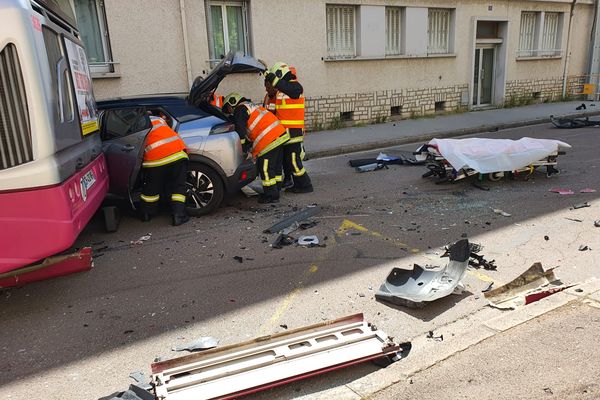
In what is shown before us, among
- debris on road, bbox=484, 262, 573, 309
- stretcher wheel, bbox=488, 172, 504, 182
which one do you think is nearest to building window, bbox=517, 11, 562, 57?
stretcher wheel, bbox=488, 172, 504, 182

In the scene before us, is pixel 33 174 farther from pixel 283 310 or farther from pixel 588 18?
pixel 588 18

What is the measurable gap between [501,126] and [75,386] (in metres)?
13.7

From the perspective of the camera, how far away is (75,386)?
2992 millimetres

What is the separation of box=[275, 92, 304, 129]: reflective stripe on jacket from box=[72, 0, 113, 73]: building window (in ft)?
19.1

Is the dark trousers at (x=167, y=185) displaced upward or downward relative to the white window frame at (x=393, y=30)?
downward

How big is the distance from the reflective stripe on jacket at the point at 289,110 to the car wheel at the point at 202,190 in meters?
1.44

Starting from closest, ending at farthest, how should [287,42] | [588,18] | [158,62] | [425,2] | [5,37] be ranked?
[5,37], [158,62], [287,42], [425,2], [588,18]

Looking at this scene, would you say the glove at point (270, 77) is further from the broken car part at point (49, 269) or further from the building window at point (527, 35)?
the building window at point (527, 35)

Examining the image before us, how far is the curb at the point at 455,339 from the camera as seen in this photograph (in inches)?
110

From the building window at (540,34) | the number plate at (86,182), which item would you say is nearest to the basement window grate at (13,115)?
the number plate at (86,182)

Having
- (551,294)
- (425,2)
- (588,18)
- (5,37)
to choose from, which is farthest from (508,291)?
(588,18)

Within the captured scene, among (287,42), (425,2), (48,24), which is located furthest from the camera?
(425,2)

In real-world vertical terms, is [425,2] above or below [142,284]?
above

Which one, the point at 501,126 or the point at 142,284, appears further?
the point at 501,126
